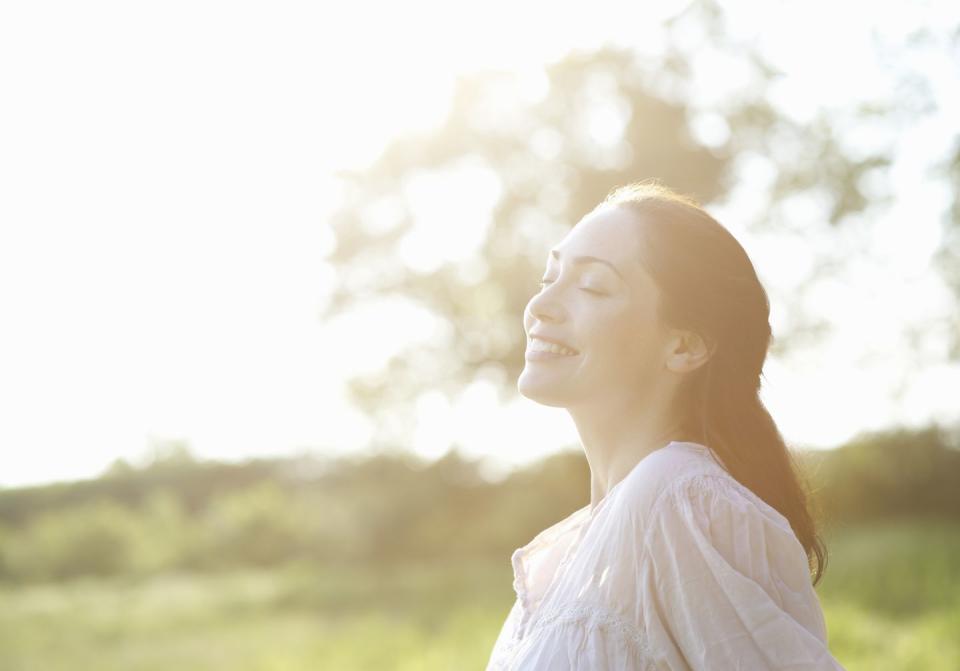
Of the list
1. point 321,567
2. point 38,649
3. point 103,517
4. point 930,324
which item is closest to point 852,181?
point 930,324

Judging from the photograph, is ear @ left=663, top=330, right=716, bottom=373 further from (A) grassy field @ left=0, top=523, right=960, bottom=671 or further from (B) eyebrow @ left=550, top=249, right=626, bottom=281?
(A) grassy field @ left=0, top=523, right=960, bottom=671

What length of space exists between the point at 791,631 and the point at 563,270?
2.20ft

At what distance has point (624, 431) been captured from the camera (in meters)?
1.71

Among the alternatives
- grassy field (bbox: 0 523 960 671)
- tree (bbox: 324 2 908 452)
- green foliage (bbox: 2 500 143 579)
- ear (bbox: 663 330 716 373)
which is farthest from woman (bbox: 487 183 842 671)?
green foliage (bbox: 2 500 143 579)

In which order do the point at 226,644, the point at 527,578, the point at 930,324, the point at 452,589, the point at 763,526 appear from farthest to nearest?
the point at 930,324 < the point at 452,589 < the point at 226,644 < the point at 527,578 < the point at 763,526

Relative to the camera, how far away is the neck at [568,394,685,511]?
1690 millimetres

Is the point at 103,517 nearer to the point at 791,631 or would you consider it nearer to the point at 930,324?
the point at 930,324

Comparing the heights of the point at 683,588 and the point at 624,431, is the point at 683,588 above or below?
below

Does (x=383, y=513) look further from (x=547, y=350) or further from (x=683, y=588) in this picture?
(x=683, y=588)

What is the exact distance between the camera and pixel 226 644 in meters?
8.41

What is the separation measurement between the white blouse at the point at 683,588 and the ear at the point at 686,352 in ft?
0.58

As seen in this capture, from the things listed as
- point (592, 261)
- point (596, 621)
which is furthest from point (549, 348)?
point (596, 621)

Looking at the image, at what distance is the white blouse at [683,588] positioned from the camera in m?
1.36

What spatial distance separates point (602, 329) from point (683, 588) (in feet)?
1.48
